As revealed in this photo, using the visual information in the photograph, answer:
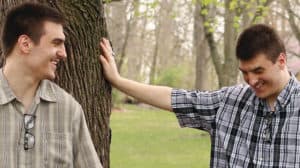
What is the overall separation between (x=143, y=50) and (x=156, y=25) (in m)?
6.51

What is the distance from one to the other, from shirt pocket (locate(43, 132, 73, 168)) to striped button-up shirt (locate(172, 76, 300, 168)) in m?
1.00


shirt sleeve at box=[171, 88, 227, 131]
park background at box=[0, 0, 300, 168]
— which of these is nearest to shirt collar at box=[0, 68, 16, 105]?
park background at box=[0, 0, 300, 168]

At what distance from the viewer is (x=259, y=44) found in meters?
3.75

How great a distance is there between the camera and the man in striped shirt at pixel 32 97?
3334 millimetres

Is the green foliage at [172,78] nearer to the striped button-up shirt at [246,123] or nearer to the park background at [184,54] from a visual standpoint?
the park background at [184,54]

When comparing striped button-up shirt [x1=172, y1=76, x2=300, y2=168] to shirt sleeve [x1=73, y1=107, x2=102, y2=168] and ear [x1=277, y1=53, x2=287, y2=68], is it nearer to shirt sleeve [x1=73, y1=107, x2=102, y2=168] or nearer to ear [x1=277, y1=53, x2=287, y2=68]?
ear [x1=277, y1=53, x2=287, y2=68]

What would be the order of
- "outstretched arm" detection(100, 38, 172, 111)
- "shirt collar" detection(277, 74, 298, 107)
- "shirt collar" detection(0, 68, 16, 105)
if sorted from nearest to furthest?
"shirt collar" detection(0, 68, 16, 105) → "shirt collar" detection(277, 74, 298, 107) → "outstretched arm" detection(100, 38, 172, 111)

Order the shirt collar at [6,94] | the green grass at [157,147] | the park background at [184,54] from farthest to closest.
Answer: the park background at [184,54]
the green grass at [157,147]
the shirt collar at [6,94]

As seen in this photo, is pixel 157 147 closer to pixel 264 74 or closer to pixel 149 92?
pixel 149 92

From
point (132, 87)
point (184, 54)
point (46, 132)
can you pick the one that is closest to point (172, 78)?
point (184, 54)

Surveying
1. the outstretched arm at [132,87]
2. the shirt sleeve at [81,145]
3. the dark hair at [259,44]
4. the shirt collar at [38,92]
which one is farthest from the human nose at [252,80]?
the shirt collar at [38,92]

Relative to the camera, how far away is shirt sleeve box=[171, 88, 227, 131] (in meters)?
4.08

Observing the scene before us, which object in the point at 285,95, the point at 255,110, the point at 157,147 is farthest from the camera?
the point at 157,147

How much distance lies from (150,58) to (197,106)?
1990 inches
